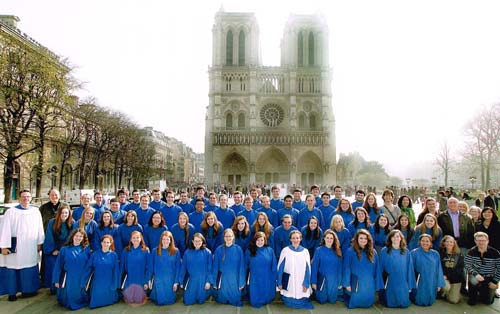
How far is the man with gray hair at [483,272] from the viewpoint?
22.2ft

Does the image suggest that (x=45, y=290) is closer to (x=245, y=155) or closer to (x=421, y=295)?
(x=421, y=295)

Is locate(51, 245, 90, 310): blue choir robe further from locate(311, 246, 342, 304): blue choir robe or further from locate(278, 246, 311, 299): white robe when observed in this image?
locate(311, 246, 342, 304): blue choir robe

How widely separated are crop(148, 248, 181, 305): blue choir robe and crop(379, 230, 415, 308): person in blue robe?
356 centimetres

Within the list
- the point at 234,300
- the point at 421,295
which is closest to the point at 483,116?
the point at 421,295

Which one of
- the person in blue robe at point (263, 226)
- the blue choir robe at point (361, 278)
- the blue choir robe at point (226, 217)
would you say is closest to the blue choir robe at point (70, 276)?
the person in blue robe at point (263, 226)

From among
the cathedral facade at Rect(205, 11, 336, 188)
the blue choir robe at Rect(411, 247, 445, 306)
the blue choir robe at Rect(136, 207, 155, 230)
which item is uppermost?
the cathedral facade at Rect(205, 11, 336, 188)

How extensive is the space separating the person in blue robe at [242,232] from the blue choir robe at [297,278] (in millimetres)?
1073

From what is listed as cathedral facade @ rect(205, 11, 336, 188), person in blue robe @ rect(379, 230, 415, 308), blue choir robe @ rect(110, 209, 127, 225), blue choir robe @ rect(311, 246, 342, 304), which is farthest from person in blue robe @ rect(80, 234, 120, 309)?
cathedral facade @ rect(205, 11, 336, 188)

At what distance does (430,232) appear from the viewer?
24.9 feet

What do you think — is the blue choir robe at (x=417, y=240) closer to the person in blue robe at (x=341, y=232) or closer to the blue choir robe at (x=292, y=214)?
the person in blue robe at (x=341, y=232)

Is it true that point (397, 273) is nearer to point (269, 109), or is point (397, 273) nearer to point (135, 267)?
point (135, 267)

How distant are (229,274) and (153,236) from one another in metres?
1.93

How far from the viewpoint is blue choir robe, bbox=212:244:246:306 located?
670cm

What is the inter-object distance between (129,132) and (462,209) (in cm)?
3689
